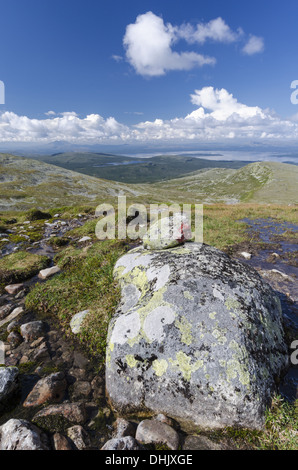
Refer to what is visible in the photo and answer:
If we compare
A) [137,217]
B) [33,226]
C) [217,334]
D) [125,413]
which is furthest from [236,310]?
[33,226]

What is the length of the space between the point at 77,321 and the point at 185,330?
16.3 ft

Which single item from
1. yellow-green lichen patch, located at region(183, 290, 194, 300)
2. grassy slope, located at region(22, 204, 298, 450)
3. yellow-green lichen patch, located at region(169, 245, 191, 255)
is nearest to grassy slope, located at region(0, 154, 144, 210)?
grassy slope, located at region(22, 204, 298, 450)

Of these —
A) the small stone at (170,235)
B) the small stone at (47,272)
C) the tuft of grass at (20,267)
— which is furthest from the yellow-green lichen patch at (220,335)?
the tuft of grass at (20,267)

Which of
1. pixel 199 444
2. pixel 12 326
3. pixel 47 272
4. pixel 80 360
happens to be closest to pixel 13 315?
pixel 12 326

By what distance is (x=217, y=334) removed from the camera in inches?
221

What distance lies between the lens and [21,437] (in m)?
4.34

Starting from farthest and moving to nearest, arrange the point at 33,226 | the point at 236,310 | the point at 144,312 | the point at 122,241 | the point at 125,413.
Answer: the point at 33,226, the point at 122,241, the point at 144,312, the point at 236,310, the point at 125,413

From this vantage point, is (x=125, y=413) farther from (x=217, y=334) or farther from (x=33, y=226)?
(x=33, y=226)

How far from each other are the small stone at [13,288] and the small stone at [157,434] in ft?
32.4

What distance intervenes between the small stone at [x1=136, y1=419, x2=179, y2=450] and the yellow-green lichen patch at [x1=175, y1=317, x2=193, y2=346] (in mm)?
1850

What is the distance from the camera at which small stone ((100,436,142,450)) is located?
14.4 ft

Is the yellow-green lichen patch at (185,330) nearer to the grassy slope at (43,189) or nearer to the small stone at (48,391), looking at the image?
the small stone at (48,391)

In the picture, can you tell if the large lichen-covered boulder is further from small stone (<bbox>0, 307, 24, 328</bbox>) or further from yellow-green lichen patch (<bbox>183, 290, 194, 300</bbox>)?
small stone (<bbox>0, 307, 24, 328</bbox>)
